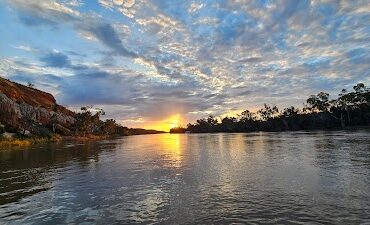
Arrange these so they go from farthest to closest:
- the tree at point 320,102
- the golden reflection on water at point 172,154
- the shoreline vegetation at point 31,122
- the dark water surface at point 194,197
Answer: the tree at point 320,102 → the shoreline vegetation at point 31,122 → the golden reflection on water at point 172,154 → the dark water surface at point 194,197

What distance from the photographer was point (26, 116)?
128 metres

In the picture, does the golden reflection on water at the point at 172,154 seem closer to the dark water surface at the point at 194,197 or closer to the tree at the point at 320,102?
the dark water surface at the point at 194,197

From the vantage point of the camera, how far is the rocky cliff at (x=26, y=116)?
9356cm

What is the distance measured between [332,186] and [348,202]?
451 centimetres

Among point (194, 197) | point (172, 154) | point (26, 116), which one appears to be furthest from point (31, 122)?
point (194, 197)

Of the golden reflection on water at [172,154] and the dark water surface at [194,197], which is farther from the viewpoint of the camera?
the golden reflection on water at [172,154]

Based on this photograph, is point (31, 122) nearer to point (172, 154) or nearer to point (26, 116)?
point (26, 116)

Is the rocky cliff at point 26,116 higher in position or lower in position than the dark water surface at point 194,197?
higher

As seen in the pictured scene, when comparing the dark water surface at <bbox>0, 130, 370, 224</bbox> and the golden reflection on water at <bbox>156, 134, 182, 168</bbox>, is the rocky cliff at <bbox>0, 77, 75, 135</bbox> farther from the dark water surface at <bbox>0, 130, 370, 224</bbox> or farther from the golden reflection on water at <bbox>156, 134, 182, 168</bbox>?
the dark water surface at <bbox>0, 130, 370, 224</bbox>

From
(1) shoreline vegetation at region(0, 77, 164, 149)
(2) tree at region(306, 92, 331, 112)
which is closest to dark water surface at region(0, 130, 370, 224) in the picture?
(1) shoreline vegetation at region(0, 77, 164, 149)

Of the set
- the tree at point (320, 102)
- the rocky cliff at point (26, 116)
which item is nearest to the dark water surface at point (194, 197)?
the rocky cliff at point (26, 116)

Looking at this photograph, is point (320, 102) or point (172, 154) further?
point (320, 102)

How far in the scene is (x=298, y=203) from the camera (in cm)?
1669

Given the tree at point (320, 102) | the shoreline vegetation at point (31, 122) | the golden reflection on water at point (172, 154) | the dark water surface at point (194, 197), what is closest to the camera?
the dark water surface at point (194, 197)
